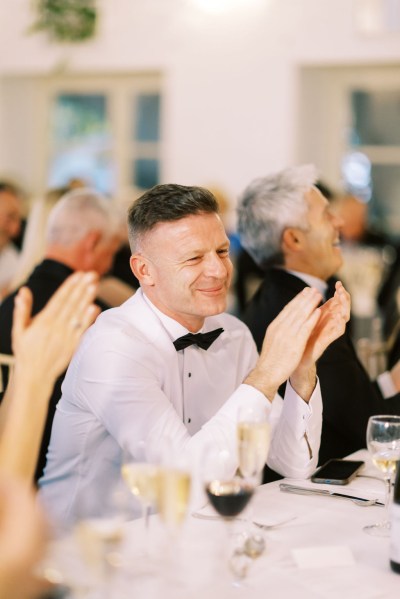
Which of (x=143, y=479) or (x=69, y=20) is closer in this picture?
(x=143, y=479)

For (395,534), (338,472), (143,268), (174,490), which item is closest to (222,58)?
(143,268)

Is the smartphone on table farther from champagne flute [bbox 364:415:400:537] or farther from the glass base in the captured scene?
the glass base

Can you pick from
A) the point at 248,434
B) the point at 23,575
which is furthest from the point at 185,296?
the point at 23,575

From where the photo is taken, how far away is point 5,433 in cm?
158

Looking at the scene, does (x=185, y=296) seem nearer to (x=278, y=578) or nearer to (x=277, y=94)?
(x=278, y=578)

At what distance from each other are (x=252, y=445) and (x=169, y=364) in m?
0.70

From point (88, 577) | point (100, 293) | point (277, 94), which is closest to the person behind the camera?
point (88, 577)

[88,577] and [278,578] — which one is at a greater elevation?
[88,577]

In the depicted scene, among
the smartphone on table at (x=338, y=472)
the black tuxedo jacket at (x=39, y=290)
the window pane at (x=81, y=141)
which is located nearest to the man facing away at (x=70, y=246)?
the black tuxedo jacket at (x=39, y=290)

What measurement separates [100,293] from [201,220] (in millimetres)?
2115

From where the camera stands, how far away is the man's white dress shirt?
2.21 meters

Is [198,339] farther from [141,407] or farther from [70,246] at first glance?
[70,246]

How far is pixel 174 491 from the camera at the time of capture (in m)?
1.52

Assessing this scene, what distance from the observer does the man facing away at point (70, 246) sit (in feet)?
11.2
